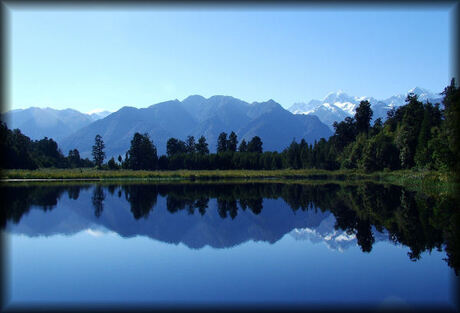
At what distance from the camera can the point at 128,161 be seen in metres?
127

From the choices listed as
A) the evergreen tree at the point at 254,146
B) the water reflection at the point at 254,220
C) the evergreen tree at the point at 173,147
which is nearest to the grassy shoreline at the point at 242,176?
the water reflection at the point at 254,220

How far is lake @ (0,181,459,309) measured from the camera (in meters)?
11.7

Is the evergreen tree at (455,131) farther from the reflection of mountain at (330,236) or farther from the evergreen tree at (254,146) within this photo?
the evergreen tree at (254,146)

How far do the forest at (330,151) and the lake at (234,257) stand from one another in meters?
35.1

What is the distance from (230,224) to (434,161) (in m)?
48.9

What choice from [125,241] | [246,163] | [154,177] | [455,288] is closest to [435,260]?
[455,288]

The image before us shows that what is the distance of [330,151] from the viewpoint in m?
133

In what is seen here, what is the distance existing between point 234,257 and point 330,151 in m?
121

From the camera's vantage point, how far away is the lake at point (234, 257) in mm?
11664

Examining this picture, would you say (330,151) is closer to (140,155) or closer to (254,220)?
(140,155)

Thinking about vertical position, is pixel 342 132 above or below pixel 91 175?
above

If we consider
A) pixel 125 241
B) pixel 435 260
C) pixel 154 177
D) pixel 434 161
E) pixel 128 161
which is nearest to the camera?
pixel 435 260

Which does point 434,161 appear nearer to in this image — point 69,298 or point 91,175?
point 69,298

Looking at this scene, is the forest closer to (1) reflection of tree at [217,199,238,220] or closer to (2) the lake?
(1) reflection of tree at [217,199,238,220]
